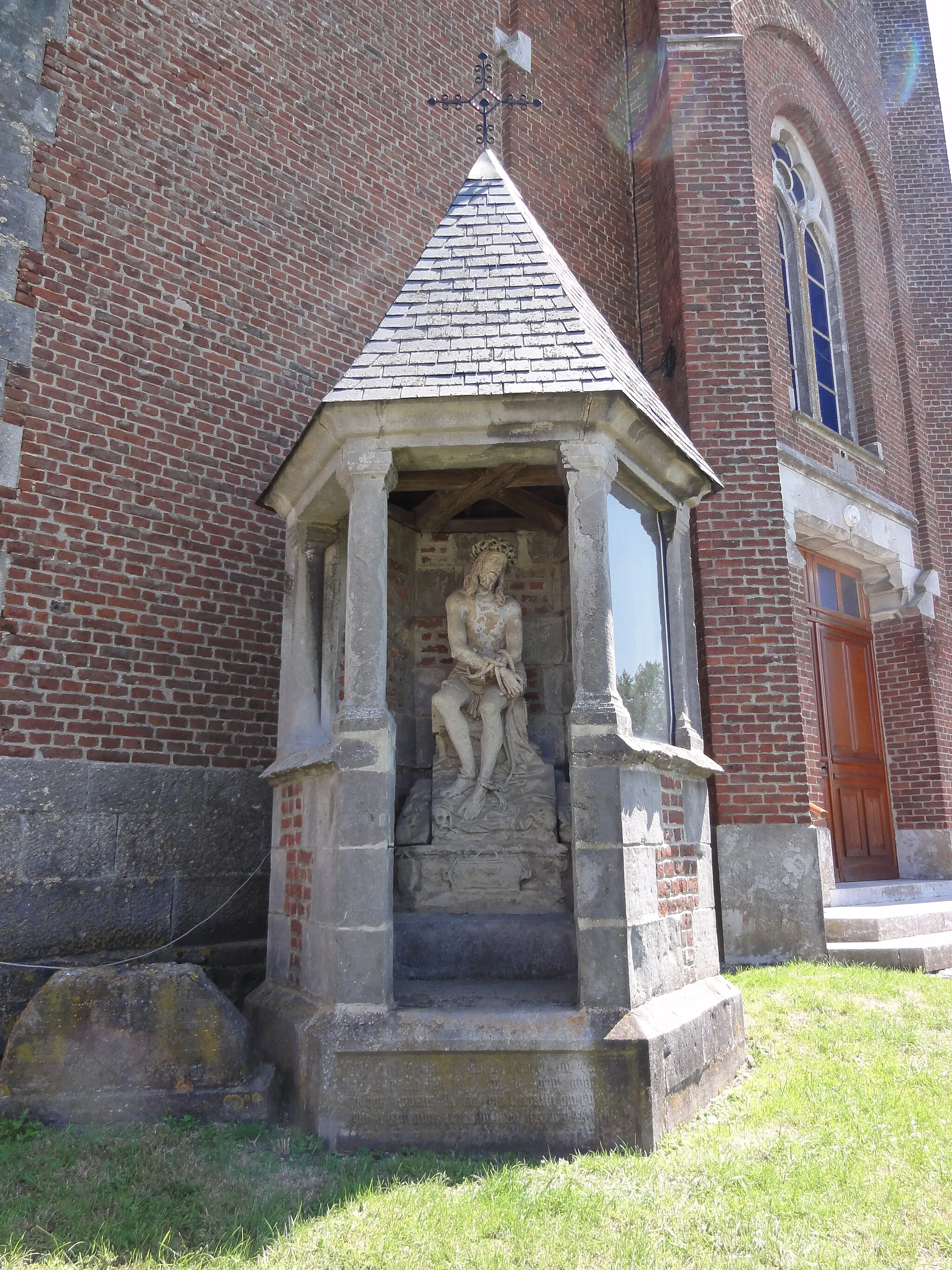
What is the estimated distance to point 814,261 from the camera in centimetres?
1113

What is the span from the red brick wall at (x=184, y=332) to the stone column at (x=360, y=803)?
203 cm

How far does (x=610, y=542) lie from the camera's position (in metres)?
4.70

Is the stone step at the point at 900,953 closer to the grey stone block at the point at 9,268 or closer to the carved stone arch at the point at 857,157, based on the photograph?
the carved stone arch at the point at 857,157

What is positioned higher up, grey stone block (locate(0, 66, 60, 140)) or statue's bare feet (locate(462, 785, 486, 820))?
grey stone block (locate(0, 66, 60, 140))

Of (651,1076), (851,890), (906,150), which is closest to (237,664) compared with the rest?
(651,1076)

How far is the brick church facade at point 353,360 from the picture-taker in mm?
5711

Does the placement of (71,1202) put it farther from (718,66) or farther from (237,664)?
(718,66)

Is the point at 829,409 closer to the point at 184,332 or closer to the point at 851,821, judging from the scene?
the point at 851,821

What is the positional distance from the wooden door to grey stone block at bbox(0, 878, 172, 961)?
6.28 metres

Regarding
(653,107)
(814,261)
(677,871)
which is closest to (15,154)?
(677,871)

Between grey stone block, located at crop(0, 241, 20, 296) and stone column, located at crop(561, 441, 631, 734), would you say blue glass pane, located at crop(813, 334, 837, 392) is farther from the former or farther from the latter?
grey stone block, located at crop(0, 241, 20, 296)

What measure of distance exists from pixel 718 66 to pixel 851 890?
7.87 meters

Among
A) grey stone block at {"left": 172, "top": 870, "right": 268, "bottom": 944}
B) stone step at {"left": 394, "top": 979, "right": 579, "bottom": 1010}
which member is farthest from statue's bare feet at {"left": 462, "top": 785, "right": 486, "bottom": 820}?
grey stone block at {"left": 172, "top": 870, "right": 268, "bottom": 944}

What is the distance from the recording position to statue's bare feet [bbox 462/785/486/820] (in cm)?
501
